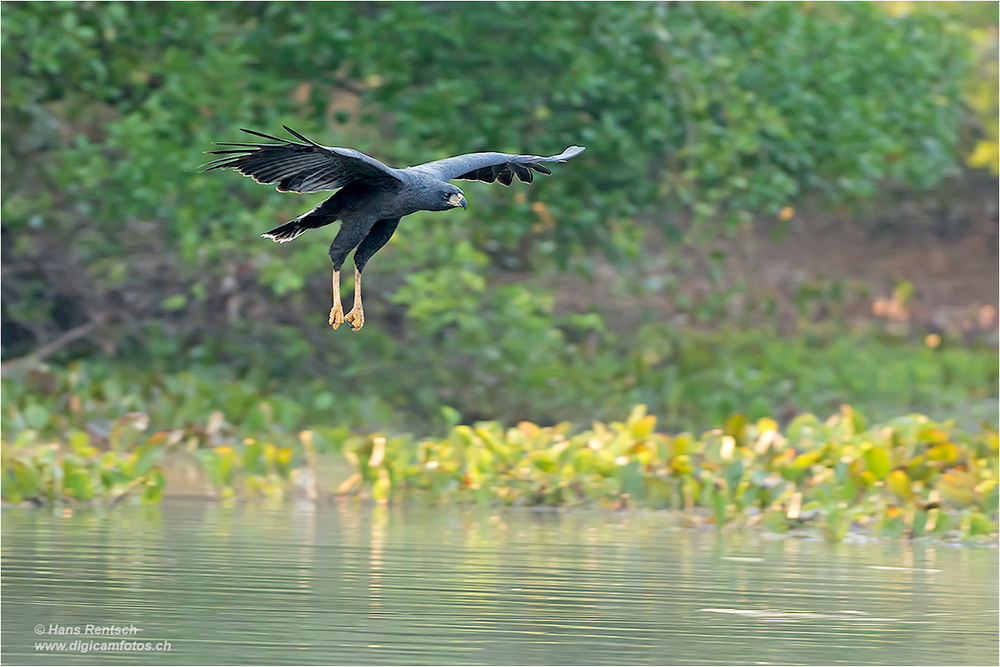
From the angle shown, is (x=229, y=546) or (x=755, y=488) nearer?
(x=229, y=546)

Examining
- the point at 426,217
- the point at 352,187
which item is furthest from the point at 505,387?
the point at 352,187

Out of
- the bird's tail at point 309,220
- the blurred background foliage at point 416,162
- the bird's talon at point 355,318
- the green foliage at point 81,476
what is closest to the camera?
the bird's talon at point 355,318

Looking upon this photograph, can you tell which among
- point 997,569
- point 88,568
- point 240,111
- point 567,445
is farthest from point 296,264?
point 997,569

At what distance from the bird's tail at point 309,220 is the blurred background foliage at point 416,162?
19.5 feet

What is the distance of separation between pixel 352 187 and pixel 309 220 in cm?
31

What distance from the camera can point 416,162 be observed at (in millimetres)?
15078

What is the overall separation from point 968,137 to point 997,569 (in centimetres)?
1323

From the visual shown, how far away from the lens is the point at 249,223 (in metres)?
14.2

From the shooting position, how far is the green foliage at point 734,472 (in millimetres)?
11562

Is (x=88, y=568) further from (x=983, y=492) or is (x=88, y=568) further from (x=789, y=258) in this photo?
(x=789, y=258)

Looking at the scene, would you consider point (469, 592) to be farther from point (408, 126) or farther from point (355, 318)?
point (408, 126)

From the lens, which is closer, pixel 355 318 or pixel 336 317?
pixel 355 318

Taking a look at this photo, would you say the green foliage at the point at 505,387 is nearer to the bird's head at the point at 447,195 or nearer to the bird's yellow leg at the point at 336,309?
the bird's yellow leg at the point at 336,309

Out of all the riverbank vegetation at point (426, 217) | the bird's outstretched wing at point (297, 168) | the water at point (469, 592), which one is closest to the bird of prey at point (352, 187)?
the bird's outstretched wing at point (297, 168)
